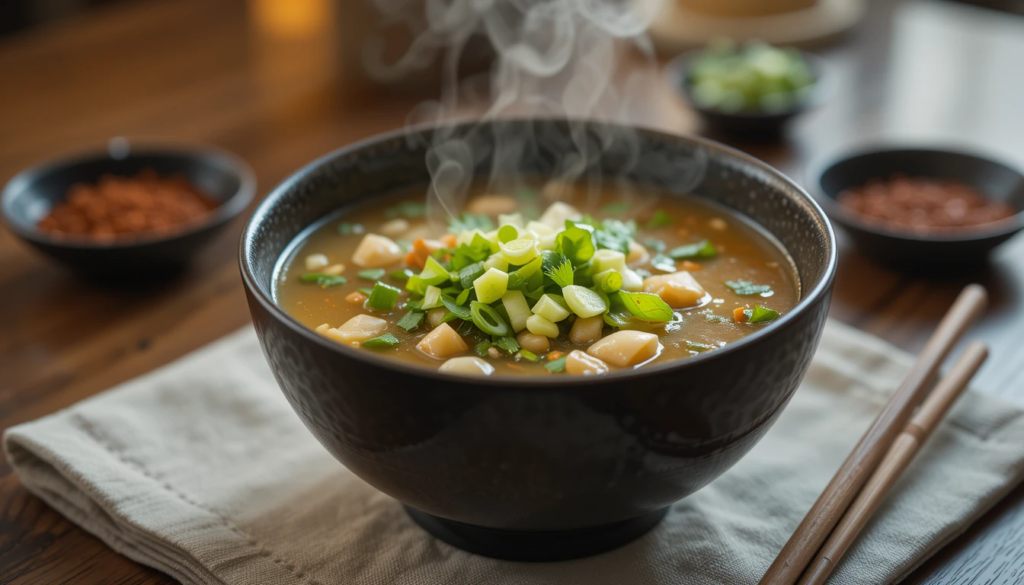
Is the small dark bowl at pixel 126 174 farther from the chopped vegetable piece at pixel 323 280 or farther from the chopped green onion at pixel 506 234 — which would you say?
the chopped green onion at pixel 506 234

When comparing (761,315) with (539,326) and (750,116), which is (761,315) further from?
(750,116)

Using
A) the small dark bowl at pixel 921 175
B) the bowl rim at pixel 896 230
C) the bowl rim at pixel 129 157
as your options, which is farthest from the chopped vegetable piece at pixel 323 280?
the small dark bowl at pixel 921 175

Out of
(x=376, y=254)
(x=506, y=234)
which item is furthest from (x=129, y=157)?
(x=506, y=234)

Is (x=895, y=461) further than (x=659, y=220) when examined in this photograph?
No

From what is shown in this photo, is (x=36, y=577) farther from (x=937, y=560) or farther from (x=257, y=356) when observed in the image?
(x=937, y=560)

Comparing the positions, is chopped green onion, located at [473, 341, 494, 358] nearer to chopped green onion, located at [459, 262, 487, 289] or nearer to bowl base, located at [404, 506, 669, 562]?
chopped green onion, located at [459, 262, 487, 289]

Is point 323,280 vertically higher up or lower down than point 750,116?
higher up
